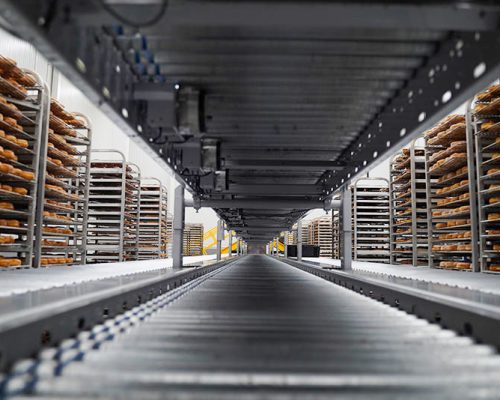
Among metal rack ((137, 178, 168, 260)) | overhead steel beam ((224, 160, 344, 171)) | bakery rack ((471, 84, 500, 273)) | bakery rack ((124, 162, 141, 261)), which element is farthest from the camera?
metal rack ((137, 178, 168, 260))

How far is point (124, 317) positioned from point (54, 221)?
652 cm

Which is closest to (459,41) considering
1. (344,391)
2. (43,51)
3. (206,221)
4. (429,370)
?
(429,370)

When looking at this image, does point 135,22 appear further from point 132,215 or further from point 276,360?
point 132,215

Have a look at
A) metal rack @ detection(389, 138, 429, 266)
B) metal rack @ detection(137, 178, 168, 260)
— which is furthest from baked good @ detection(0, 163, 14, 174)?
metal rack @ detection(137, 178, 168, 260)

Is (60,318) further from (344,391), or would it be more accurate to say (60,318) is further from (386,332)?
(386,332)

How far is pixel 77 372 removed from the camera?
1.63m

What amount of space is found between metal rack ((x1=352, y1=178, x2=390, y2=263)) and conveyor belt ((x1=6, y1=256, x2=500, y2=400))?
38.5 ft

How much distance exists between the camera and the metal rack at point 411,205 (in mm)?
10992

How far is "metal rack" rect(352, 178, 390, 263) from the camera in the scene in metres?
14.5

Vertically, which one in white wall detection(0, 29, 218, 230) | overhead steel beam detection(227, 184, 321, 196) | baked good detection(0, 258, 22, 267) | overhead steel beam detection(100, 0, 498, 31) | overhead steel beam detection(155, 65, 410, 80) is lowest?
baked good detection(0, 258, 22, 267)

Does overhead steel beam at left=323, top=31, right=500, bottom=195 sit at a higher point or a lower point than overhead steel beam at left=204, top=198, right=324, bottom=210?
higher

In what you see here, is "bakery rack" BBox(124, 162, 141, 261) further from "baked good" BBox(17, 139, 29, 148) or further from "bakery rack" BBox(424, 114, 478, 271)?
"bakery rack" BBox(424, 114, 478, 271)

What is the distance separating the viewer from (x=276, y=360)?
6.12 feet

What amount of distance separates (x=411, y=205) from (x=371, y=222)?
3.87 m
